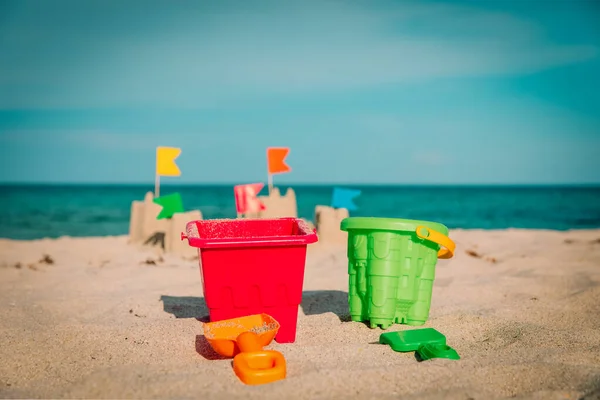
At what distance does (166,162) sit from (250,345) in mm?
4445

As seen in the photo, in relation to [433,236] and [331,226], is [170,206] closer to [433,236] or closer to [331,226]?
[331,226]

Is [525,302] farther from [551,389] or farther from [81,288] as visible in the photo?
[81,288]

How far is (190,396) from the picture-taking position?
1.88 m

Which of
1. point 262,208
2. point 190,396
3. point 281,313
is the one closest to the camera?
point 190,396

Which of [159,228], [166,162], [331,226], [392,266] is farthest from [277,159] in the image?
[392,266]

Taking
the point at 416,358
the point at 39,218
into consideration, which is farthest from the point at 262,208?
the point at 39,218

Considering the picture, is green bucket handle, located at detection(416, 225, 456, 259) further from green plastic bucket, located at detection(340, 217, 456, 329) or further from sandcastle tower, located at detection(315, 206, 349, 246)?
sandcastle tower, located at detection(315, 206, 349, 246)

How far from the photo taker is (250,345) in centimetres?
229

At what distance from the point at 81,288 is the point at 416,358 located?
10.1ft

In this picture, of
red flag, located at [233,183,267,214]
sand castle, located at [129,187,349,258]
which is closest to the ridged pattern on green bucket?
red flag, located at [233,183,267,214]

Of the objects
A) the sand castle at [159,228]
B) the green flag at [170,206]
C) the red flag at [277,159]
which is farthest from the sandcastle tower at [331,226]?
the green flag at [170,206]

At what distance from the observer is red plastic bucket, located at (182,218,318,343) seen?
2572 millimetres

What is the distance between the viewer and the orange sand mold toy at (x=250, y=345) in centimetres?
203

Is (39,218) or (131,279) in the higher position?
(131,279)
